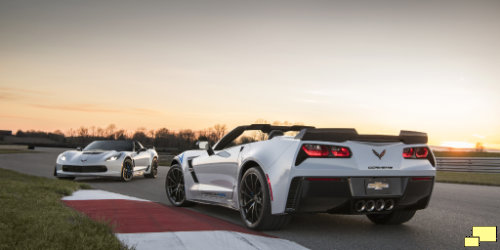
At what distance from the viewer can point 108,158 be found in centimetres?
1452

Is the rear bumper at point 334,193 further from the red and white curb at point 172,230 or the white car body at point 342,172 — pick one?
the red and white curb at point 172,230

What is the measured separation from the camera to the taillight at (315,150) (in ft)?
18.0

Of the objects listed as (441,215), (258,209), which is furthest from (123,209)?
(441,215)

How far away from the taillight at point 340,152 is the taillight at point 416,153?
79 centimetres

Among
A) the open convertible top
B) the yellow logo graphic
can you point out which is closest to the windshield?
the open convertible top

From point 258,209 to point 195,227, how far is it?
78 cm

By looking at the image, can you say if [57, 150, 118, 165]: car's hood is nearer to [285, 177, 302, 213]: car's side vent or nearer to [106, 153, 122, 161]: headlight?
[106, 153, 122, 161]: headlight

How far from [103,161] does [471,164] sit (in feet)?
79.1

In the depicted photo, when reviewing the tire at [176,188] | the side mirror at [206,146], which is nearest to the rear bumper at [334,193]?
the side mirror at [206,146]

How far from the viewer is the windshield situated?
15.6m

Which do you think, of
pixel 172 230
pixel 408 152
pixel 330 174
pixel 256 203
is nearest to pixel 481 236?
pixel 408 152

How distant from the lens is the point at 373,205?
5684 millimetres

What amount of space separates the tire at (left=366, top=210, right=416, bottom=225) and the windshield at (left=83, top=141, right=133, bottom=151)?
10.6 metres

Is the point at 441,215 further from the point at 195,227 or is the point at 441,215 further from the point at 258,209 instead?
the point at 195,227
